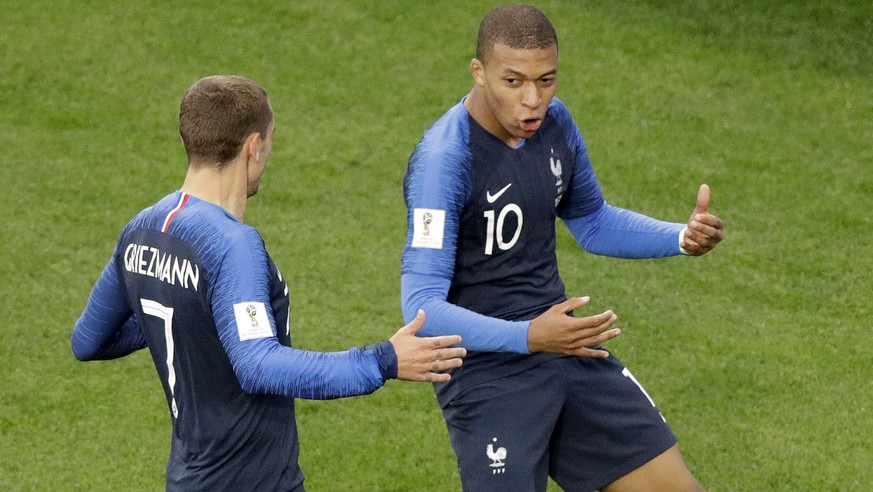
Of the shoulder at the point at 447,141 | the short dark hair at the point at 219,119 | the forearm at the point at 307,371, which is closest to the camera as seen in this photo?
the forearm at the point at 307,371

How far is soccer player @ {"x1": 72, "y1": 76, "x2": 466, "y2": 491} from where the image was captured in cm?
401

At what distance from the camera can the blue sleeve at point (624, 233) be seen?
18.1 feet

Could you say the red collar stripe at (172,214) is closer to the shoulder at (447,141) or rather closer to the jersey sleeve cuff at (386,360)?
the jersey sleeve cuff at (386,360)

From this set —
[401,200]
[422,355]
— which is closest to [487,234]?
[422,355]

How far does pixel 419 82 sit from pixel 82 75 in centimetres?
312

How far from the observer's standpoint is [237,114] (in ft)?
13.9

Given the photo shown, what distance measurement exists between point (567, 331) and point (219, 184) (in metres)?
1.30

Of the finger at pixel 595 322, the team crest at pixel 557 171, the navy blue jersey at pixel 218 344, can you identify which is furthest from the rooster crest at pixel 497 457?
the team crest at pixel 557 171

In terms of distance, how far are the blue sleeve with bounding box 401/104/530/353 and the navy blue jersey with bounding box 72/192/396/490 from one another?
0.69 m

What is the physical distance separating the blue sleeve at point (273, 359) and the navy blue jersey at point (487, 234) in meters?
0.82

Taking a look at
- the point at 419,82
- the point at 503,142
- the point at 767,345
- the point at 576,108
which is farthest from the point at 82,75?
the point at 503,142

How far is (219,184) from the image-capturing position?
4266mm

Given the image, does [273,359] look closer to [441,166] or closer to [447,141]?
[441,166]

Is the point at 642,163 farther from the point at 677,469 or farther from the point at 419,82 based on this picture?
the point at 677,469
